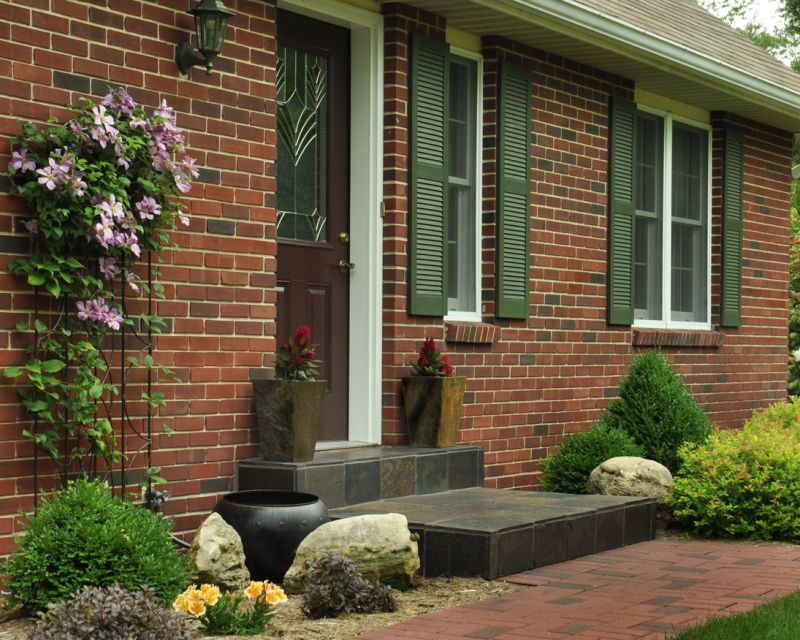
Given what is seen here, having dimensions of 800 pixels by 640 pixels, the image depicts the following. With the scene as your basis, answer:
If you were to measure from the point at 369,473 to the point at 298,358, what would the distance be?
2.95 ft

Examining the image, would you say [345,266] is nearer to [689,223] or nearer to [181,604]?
[181,604]

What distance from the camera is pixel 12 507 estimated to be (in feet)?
19.3

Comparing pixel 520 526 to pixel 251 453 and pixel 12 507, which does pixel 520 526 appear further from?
pixel 12 507

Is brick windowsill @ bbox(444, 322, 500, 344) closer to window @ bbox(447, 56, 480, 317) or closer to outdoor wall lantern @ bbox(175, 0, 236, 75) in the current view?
window @ bbox(447, 56, 480, 317)

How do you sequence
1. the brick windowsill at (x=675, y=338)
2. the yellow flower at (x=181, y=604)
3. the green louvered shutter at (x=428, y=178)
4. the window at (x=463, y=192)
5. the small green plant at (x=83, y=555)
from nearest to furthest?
the yellow flower at (x=181, y=604) → the small green plant at (x=83, y=555) → the green louvered shutter at (x=428, y=178) → the window at (x=463, y=192) → the brick windowsill at (x=675, y=338)

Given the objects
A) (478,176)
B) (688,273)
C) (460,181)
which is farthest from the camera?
(688,273)

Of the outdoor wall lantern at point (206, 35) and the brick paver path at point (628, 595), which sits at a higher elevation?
the outdoor wall lantern at point (206, 35)

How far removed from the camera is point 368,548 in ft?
20.3

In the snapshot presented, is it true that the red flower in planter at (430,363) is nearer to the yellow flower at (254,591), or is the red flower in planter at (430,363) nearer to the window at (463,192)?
the window at (463,192)

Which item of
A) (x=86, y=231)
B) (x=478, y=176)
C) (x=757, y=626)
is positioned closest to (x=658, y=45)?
(x=478, y=176)

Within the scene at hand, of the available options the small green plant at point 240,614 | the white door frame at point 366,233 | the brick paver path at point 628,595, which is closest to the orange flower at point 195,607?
the small green plant at point 240,614

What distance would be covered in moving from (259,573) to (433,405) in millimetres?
2051

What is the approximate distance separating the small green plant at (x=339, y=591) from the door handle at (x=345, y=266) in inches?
109

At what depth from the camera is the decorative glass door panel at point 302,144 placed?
7879 millimetres
